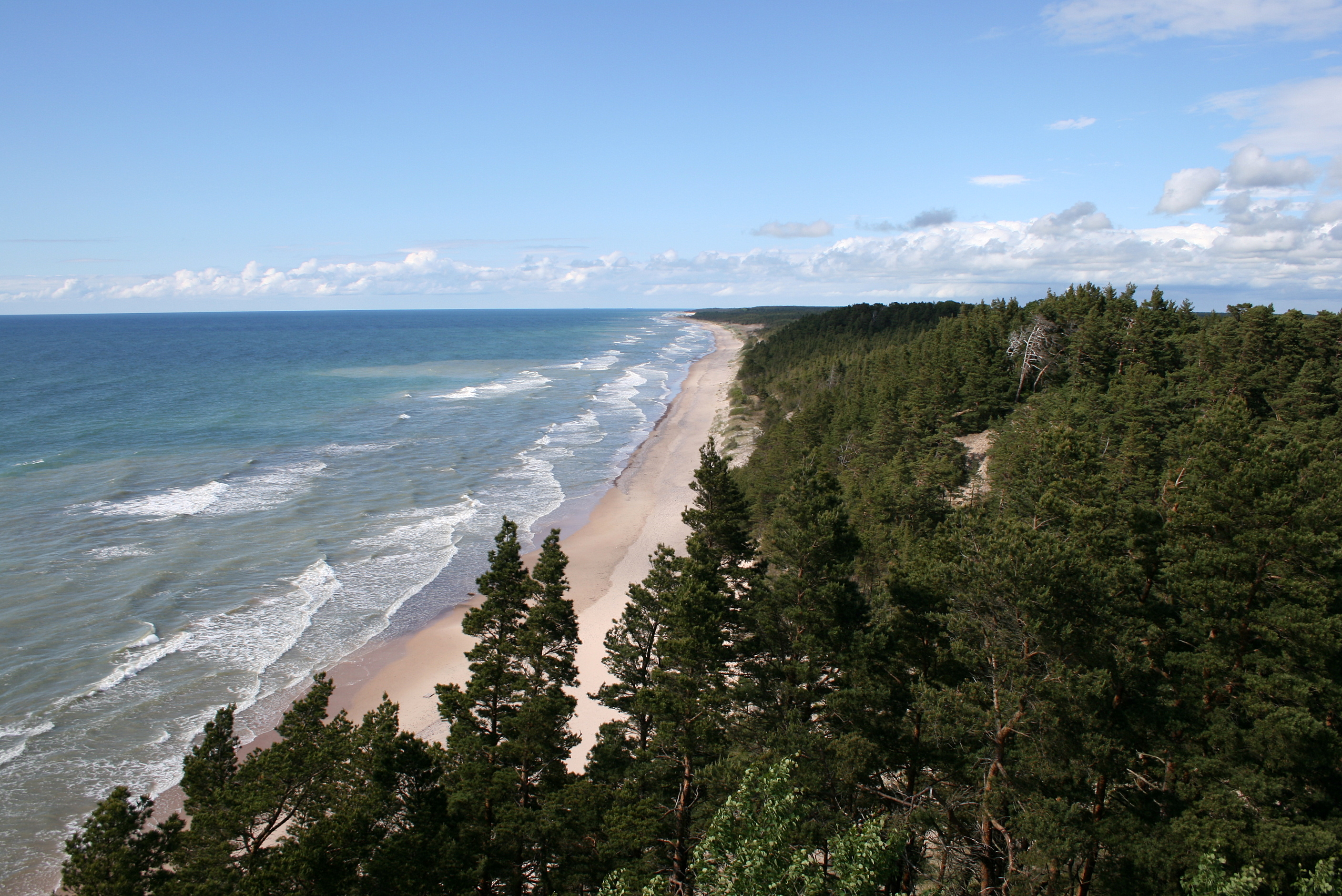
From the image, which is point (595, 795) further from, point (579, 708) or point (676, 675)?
point (579, 708)

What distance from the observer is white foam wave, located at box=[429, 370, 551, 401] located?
9656 cm

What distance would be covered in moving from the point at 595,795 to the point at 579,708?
34.4 ft

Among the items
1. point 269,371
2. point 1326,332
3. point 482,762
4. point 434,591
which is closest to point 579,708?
point 482,762

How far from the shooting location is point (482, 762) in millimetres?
16016

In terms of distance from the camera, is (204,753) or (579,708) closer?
(204,753)

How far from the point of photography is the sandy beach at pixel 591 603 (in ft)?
84.8

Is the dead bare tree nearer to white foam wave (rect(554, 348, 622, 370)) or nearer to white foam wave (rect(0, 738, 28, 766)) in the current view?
white foam wave (rect(0, 738, 28, 766))

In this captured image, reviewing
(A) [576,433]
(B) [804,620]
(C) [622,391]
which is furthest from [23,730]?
(C) [622,391]

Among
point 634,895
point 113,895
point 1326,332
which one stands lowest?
point 634,895

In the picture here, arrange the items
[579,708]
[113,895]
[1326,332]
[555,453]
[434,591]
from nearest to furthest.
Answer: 1. [113,895]
2. [579,708]
3. [434,591]
4. [1326,332]
5. [555,453]

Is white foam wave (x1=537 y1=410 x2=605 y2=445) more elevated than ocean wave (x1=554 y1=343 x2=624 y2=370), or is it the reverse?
ocean wave (x1=554 y1=343 x2=624 y2=370)

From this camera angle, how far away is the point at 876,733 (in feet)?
52.5

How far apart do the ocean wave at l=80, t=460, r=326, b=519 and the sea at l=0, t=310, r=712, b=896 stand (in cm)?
21

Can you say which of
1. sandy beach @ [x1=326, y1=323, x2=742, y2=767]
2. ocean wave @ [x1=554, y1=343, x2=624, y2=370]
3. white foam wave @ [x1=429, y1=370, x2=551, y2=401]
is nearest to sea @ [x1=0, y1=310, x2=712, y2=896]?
white foam wave @ [x1=429, y1=370, x2=551, y2=401]
